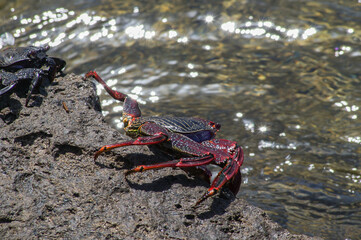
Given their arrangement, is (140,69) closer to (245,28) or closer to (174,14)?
(174,14)

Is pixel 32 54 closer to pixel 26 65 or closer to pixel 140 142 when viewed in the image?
pixel 26 65

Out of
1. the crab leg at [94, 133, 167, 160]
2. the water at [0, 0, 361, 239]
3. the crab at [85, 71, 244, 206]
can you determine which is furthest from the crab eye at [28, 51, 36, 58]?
the water at [0, 0, 361, 239]

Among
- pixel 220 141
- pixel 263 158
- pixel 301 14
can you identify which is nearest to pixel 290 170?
pixel 263 158

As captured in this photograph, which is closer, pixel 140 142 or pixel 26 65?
pixel 140 142

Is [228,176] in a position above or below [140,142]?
below

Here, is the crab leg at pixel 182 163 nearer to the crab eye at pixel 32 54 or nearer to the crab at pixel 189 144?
the crab at pixel 189 144

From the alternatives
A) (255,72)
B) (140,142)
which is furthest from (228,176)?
(255,72)
